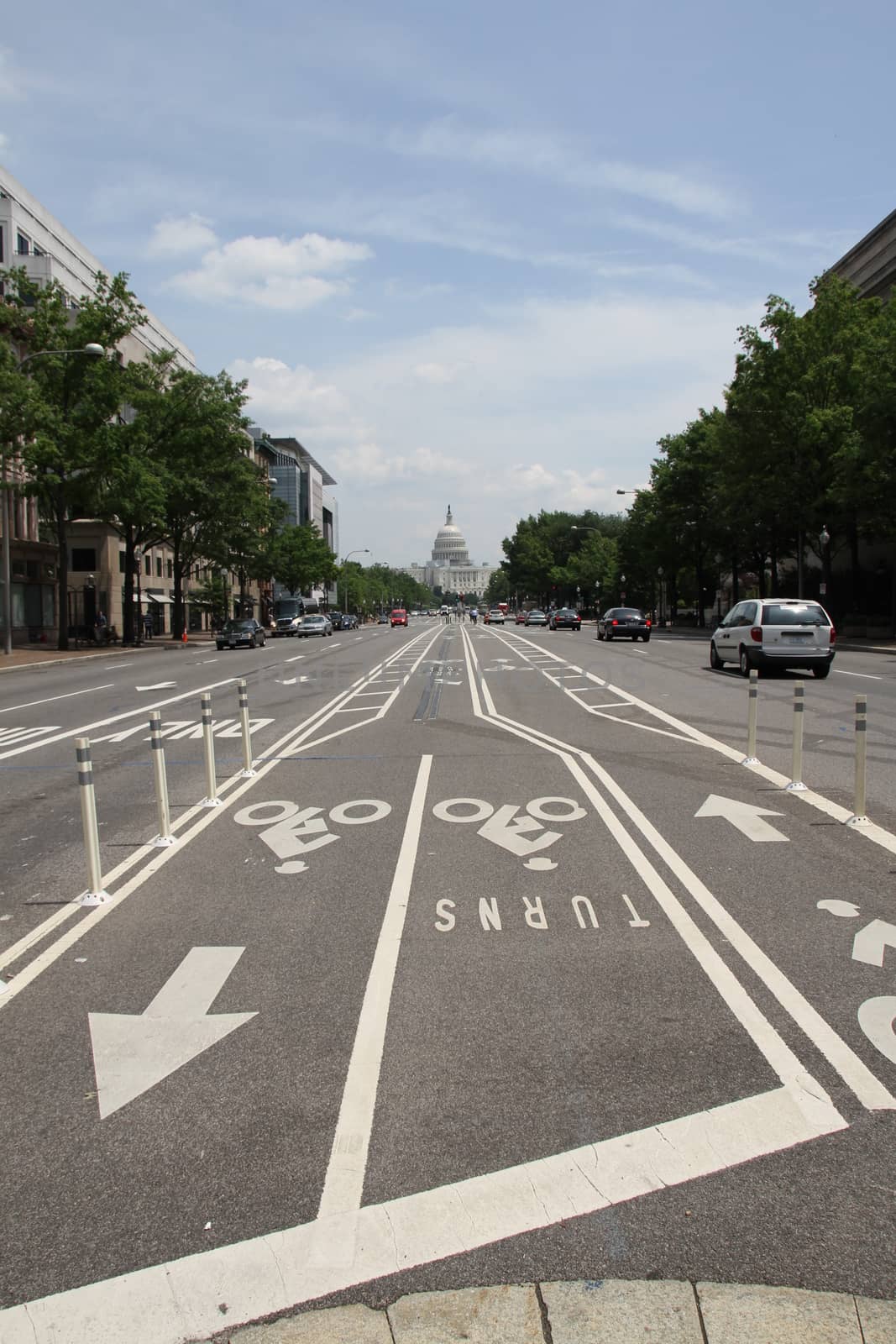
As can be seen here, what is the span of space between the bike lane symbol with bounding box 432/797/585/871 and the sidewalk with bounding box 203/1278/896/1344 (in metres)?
4.60

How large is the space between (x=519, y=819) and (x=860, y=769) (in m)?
2.75

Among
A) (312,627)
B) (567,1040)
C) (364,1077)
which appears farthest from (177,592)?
(364,1077)

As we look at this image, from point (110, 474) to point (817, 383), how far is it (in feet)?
97.2

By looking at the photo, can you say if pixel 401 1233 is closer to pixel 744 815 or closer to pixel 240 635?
pixel 744 815

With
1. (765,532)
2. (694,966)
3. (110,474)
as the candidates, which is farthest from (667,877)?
(765,532)

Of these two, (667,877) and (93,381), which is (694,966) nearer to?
(667,877)

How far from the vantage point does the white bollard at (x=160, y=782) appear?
26.9ft

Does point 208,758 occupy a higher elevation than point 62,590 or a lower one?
lower

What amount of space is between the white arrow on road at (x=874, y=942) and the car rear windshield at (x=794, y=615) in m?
17.4

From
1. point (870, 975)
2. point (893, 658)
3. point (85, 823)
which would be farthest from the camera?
point (893, 658)

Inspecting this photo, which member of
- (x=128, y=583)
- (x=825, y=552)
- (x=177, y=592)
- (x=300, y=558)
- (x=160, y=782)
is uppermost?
(x=300, y=558)

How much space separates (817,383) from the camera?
155 ft

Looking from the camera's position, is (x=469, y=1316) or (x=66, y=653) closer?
(x=469, y=1316)

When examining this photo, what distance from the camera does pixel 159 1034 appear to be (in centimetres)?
471
